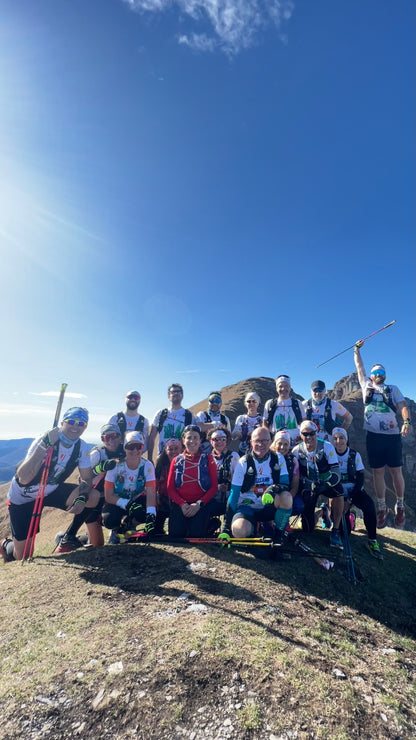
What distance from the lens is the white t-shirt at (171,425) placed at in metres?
11.3

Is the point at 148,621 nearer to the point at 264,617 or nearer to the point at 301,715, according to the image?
the point at 264,617

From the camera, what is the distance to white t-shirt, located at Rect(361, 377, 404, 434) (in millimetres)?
9945

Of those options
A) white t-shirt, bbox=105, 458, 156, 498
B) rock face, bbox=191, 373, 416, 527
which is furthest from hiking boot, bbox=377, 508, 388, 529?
rock face, bbox=191, 373, 416, 527

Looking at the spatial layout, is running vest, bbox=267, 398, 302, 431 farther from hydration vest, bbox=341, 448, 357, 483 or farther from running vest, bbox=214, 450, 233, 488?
running vest, bbox=214, 450, 233, 488

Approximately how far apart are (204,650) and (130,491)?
199 inches

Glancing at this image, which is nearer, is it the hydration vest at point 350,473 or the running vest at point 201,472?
the running vest at point 201,472

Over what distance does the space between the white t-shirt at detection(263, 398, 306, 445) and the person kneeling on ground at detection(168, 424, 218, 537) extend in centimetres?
312

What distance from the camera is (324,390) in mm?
10555

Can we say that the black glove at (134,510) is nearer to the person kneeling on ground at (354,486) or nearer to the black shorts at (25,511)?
the black shorts at (25,511)

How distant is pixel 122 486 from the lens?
8.43 metres

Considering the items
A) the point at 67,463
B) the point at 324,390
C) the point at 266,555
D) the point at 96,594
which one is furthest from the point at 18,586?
the point at 324,390

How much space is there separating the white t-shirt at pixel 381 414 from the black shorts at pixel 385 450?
20 cm

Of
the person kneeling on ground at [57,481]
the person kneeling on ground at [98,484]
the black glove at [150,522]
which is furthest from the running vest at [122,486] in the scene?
the black glove at [150,522]

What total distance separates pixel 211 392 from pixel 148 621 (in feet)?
26.7
